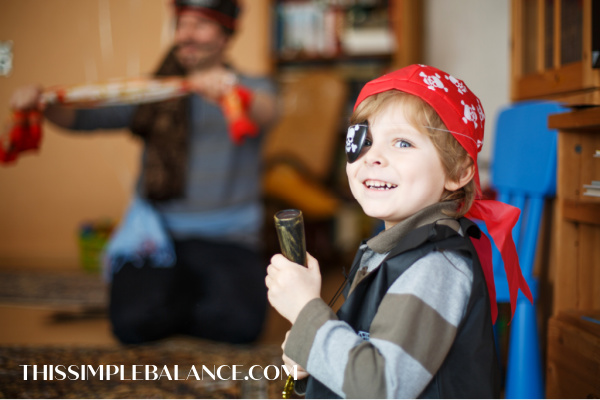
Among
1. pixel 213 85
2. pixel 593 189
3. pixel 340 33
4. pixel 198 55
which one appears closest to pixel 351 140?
pixel 593 189

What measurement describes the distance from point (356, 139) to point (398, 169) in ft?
0.20

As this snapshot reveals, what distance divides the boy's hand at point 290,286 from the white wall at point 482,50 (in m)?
1.22

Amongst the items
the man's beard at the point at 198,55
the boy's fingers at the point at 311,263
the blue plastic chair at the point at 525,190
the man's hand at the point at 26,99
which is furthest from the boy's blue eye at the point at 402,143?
the man's beard at the point at 198,55

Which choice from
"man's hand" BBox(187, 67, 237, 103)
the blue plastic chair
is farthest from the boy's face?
"man's hand" BBox(187, 67, 237, 103)

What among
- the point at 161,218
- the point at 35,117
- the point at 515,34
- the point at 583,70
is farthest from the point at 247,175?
the point at 583,70

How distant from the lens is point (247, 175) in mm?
1711

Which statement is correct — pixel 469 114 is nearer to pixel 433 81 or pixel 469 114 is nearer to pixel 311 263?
pixel 433 81

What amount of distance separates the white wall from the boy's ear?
1.09 m

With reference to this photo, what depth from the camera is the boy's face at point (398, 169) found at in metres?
0.58

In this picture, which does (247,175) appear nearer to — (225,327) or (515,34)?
(225,327)

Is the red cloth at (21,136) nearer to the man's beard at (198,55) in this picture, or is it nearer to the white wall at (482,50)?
the man's beard at (198,55)

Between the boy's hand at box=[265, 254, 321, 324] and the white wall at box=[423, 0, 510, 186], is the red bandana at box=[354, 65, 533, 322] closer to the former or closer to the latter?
the boy's hand at box=[265, 254, 321, 324]

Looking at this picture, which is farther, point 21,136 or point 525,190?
point 21,136

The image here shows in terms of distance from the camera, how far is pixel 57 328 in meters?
1.66
